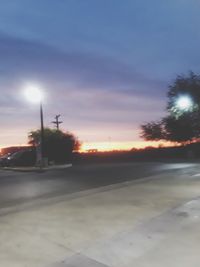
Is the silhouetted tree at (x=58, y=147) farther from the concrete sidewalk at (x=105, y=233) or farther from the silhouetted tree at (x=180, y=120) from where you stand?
the concrete sidewalk at (x=105, y=233)

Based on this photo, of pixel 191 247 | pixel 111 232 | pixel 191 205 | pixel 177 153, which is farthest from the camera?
pixel 177 153

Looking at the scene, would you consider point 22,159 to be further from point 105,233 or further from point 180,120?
point 105,233

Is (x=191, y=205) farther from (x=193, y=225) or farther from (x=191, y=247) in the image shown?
(x=191, y=247)

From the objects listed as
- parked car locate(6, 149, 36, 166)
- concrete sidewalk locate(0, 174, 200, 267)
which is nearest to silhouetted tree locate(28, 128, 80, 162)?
parked car locate(6, 149, 36, 166)

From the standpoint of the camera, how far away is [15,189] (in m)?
18.8

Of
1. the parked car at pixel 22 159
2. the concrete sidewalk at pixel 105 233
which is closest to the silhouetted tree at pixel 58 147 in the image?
the parked car at pixel 22 159

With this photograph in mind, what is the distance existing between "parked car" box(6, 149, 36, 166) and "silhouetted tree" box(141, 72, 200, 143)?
13431 mm

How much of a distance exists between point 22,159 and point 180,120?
59.9ft

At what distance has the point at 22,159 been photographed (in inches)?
→ 1708

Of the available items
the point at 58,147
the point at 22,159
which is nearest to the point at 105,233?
the point at 22,159

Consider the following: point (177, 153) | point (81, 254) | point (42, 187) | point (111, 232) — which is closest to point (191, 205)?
point (111, 232)

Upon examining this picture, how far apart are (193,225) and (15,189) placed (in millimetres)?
10069

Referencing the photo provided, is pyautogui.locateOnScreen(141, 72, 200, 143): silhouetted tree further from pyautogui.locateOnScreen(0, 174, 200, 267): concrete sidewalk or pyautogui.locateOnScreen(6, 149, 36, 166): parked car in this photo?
pyautogui.locateOnScreen(0, 174, 200, 267): concrete sidewalk

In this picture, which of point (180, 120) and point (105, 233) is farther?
point (180, 120)
